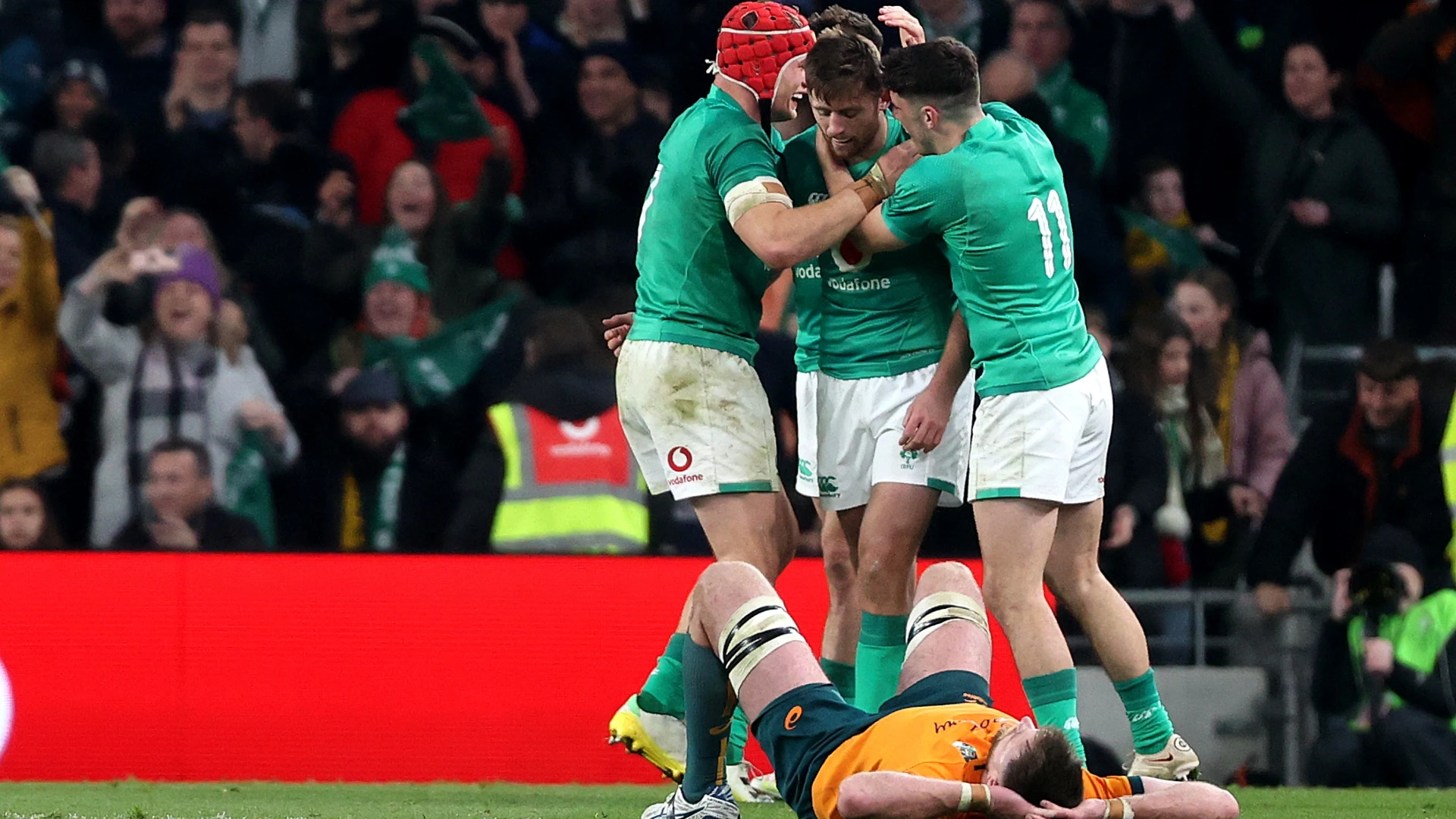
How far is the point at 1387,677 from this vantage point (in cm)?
777

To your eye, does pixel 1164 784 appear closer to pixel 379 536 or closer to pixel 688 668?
pixel 688 668

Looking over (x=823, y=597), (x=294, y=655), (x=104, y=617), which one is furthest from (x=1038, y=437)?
(x=104, y=617)

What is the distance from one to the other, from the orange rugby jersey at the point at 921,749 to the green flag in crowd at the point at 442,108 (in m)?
5.40

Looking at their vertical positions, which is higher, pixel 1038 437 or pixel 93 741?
pixel 1038 437

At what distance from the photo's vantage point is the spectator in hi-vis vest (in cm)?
786

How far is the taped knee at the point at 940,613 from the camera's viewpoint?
4.44 metres

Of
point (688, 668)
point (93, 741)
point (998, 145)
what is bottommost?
point (93, 741)

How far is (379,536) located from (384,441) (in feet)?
1.33

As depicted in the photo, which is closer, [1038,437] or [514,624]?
[1038,437]

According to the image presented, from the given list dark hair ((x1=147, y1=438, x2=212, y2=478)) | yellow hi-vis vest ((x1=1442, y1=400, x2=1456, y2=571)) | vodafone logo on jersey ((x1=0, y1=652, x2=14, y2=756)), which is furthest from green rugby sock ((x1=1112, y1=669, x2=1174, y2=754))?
vodafone logo on jersey ((x1=0, y1=652, x2=14, y2=756))

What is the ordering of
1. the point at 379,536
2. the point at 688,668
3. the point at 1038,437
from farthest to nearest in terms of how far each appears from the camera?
the point at 379,536 → the point at 1038,437 → the point at 688,668

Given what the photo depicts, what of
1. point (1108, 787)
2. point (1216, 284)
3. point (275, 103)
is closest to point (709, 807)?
point (1108, 787)

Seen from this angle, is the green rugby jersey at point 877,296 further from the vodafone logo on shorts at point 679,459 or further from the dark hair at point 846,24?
the vodafone logo on shorts at point 679,459

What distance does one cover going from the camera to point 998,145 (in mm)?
5570
